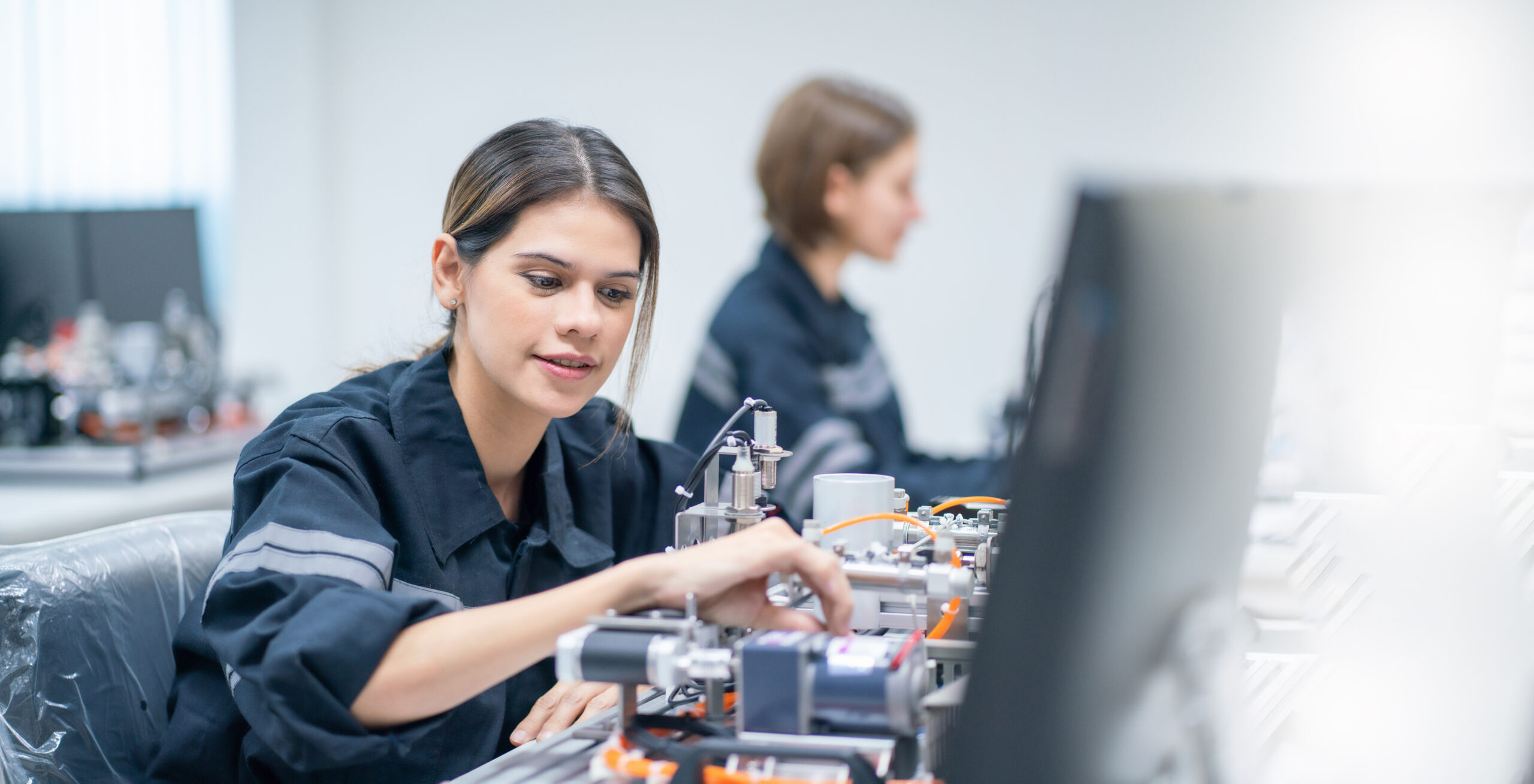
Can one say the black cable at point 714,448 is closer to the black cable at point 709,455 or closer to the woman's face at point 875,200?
the black cable at point 709,455

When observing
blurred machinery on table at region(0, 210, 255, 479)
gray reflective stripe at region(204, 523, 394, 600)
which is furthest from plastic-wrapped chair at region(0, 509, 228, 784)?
blurred machinery on table at region(0, 210, 255, 479)

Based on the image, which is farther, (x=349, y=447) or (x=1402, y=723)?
(x=349, y=447)

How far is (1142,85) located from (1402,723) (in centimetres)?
289

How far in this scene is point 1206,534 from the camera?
58cm

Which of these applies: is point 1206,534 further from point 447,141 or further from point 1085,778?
point 447,141

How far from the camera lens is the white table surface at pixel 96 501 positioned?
213cm

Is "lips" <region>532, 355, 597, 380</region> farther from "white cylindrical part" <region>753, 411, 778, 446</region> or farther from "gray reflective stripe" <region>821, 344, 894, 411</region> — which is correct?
"gray reflective stripe" <region>821, 344, 894, 411</region>

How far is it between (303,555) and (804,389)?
1273mm

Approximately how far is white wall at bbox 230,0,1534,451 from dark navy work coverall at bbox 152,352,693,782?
1592 millimetres

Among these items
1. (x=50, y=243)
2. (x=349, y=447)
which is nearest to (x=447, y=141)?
(x=50, y=243)

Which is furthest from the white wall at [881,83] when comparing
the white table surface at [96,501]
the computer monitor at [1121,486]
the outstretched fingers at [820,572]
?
the computer monitor at [1121,486]

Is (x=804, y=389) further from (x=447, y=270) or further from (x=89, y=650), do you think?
(x=89, y=650)

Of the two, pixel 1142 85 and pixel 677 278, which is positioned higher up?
pixel 1142 85

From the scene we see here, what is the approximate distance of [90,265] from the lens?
282 cm
